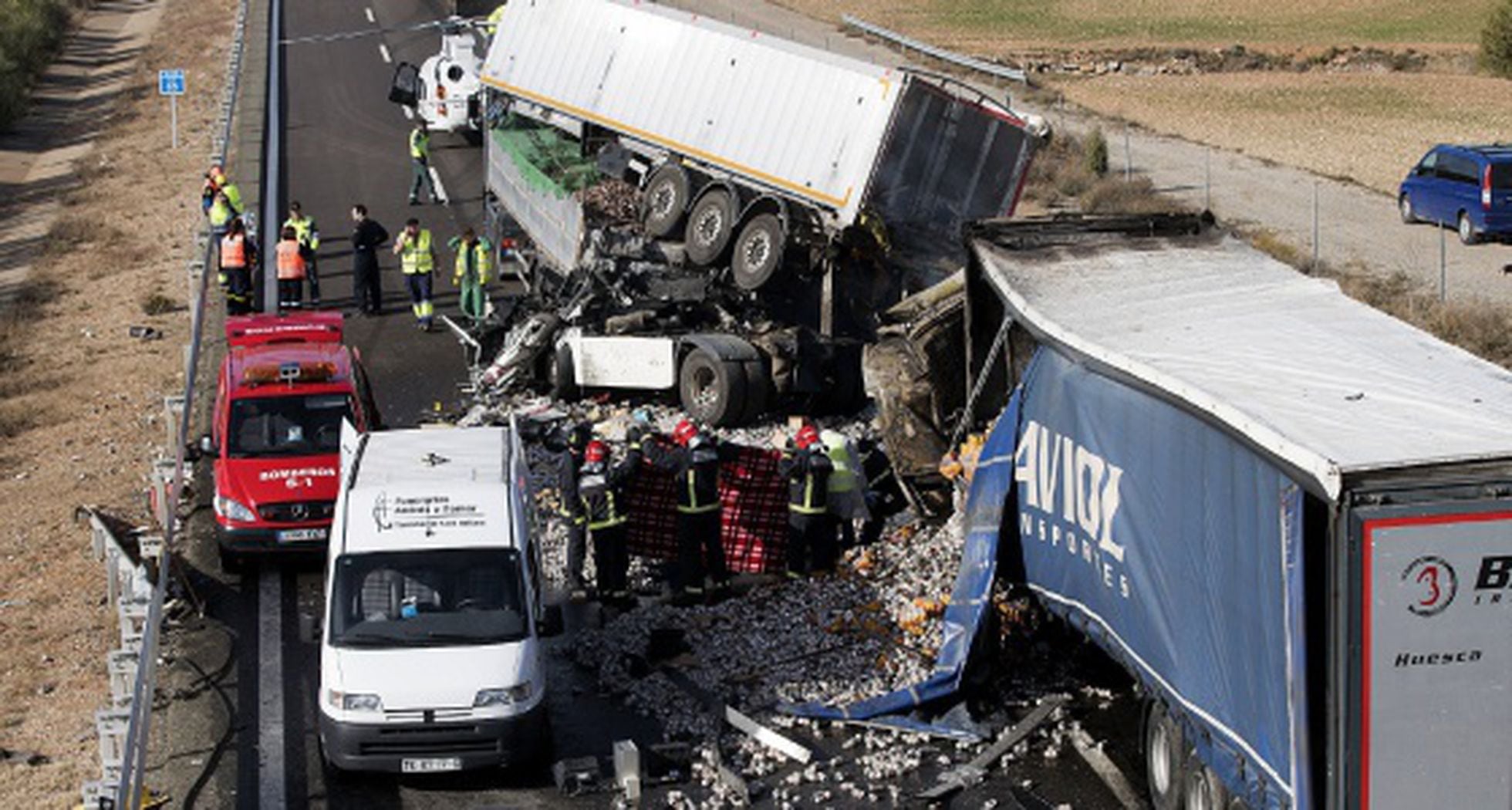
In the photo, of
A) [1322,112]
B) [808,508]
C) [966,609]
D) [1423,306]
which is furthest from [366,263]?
[1322,112]

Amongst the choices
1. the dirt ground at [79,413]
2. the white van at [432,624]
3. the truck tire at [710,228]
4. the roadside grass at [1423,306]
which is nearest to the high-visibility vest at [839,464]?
the white van at [432,624]

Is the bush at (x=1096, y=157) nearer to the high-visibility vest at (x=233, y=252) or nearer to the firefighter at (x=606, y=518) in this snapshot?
the high-visibility vest at (x=233, y=252)

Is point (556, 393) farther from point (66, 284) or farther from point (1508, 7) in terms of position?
point (1508, 7)

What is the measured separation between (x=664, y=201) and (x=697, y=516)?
10466 millimetres

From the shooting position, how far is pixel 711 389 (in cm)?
2338

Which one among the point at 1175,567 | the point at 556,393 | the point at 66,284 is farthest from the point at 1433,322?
the point at 66,284

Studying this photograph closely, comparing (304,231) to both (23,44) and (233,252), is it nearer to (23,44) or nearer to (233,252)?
(233,252)

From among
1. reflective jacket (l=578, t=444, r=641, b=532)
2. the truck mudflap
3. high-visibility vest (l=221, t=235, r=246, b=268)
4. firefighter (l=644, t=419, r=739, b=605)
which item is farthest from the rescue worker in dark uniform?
high-visibility vest (l=221, t=235, r=246, b=268)

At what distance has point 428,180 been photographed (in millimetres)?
37781

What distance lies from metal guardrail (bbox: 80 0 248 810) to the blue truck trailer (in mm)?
6237

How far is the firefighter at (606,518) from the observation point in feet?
59.4

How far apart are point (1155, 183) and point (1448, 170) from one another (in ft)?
22.3

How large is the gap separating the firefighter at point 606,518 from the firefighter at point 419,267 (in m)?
10.3

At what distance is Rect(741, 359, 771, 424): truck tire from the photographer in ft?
75.8
